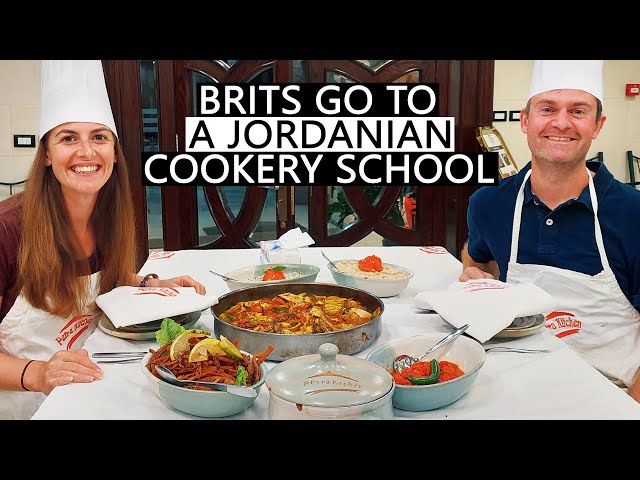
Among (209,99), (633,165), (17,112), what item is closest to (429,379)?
(209,99)

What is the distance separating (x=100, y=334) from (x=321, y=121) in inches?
56.0

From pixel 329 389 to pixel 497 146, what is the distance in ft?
8.86

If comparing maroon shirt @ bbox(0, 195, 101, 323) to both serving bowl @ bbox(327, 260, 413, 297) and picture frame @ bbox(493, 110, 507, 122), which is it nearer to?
serving bowl @ bbox(327, 260, 413, 297)

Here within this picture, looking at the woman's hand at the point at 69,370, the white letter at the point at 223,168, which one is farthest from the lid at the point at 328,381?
the white letter at the point at 223,168

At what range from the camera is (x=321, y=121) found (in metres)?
2.39

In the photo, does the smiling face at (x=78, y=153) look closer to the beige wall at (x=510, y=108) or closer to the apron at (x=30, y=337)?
the apron at (x=30, y=337)

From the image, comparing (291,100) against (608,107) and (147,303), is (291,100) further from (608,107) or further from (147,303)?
(608,107)

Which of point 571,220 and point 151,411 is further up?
point 571,220

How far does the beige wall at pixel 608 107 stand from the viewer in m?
3.28

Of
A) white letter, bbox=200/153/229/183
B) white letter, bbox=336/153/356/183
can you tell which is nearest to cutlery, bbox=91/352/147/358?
white letter, bbox=200/153/229/183

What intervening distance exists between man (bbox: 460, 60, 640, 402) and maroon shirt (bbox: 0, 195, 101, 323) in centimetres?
95

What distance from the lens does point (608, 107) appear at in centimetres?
345
